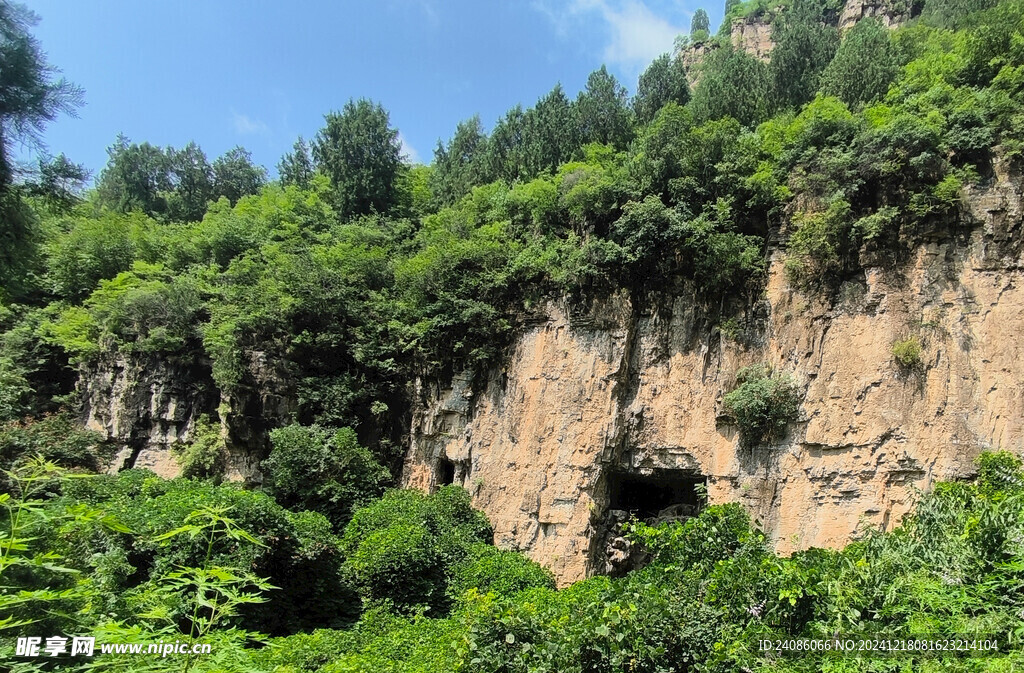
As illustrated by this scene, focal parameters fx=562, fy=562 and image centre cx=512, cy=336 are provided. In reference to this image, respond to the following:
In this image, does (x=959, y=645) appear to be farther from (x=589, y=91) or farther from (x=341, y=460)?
(x=589, y=91)

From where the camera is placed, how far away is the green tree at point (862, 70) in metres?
15.2

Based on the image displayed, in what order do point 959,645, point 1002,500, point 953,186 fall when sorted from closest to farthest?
point 959,645 < point 1002,500 < point 953,186

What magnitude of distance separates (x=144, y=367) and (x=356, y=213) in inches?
376

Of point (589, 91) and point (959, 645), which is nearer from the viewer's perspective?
point (959, 645)

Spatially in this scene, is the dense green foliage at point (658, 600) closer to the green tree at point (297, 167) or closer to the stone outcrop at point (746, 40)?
the green tree at point (297, 167)

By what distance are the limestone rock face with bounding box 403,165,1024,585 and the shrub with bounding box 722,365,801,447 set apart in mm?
242

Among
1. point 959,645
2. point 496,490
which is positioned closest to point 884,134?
point 959,645

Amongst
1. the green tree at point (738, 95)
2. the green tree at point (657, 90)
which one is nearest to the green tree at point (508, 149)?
the green tree at point (657, 90)

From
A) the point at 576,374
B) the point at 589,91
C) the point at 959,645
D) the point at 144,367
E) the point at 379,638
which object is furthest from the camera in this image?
the point at 589,91

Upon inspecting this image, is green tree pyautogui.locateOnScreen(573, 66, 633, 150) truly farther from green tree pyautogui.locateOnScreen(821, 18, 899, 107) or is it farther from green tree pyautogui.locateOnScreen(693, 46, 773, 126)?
green tree pyautogui.locateOnScreen(821, 18, 899, 107)

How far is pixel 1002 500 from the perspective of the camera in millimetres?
6355

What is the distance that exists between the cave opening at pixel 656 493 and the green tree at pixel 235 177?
24894 mm

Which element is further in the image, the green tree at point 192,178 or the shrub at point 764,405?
the green tree at point 192,178

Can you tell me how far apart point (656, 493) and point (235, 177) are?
27.0 m
